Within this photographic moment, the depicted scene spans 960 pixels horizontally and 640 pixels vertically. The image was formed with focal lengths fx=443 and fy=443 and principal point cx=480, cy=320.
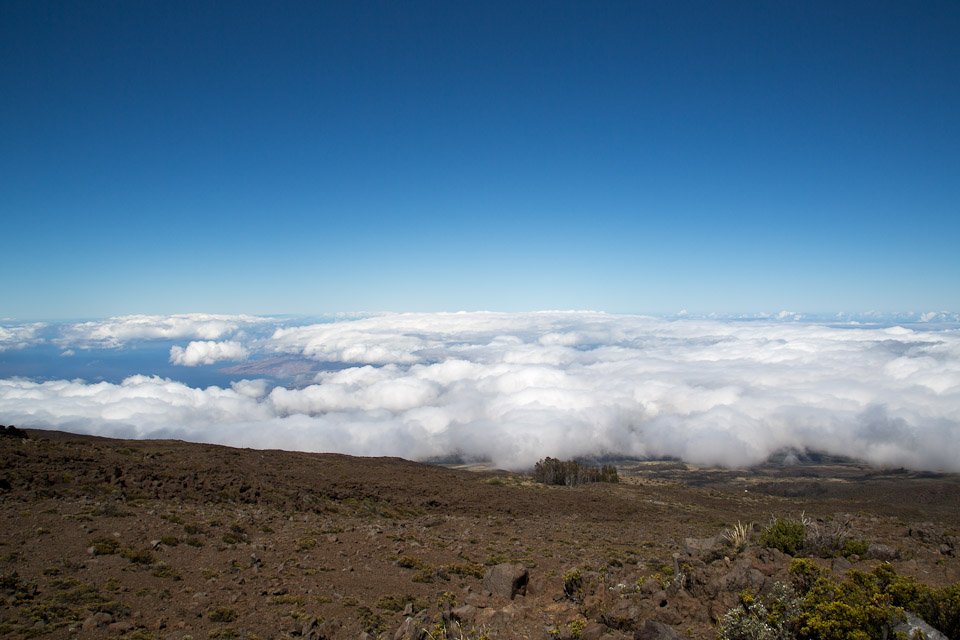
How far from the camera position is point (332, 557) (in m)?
14.2

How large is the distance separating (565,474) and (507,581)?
42177mm

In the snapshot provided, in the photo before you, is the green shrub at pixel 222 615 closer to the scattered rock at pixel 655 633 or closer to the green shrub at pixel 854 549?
the scattered rock at pixel 655 633

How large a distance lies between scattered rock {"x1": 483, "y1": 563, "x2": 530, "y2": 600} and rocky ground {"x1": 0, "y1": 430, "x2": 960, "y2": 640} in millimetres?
39

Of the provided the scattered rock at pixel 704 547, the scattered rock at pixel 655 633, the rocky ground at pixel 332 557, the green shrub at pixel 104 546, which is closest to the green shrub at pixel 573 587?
the rocky ground at pixel 332 557

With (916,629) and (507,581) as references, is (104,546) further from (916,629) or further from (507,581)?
(916,629)

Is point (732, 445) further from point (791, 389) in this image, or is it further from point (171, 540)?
point (171, 540)

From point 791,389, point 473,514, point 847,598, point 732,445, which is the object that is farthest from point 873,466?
point 847,598

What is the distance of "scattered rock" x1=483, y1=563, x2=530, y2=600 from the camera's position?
1009cm

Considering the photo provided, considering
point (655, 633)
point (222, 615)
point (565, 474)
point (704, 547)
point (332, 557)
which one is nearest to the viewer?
point (655, 633)

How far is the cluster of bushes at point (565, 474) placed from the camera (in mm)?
48188

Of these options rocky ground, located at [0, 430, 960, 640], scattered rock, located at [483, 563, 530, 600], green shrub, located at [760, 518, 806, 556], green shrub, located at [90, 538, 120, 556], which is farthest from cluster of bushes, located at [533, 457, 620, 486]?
green shrub, located at [90, 538, 120, 556]

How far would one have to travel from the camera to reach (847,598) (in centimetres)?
645

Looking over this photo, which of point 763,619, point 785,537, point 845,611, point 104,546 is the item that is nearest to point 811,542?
point 785,537

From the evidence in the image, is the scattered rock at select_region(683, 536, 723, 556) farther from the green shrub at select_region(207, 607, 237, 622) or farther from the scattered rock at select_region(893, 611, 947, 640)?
the green shrub at select_region(207, 607, 237, 622)
